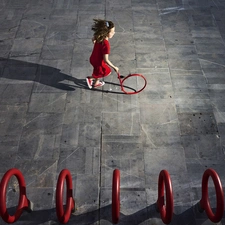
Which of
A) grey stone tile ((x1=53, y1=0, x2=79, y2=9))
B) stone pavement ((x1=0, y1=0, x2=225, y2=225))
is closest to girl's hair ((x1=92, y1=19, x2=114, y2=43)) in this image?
stone pavement ((x1=0, y1=0, x2=225, y2=225))

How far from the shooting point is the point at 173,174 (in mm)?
6586

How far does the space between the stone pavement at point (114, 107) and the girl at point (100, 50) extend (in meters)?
0.32

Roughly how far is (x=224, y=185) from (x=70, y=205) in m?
3.25

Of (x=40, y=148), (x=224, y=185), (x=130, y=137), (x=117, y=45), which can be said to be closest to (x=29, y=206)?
(x=40, y=148)

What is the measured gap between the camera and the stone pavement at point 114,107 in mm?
6348

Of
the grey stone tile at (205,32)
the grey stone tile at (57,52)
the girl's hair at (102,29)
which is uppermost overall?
the girl's hair at (102,29)

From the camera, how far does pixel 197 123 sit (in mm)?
7465

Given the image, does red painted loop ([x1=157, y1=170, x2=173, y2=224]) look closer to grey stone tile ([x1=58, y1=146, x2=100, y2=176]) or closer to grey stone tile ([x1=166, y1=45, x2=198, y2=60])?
grey stone tile ([x1=58, y1=146, x2=100, y2=176])

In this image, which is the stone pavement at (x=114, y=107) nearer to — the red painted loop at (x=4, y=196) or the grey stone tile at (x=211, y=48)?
the grey stone tile at (x=211, y=48)

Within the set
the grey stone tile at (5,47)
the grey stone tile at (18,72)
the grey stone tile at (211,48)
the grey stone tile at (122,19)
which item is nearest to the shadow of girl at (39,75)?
the grey stone tile at (18,72)

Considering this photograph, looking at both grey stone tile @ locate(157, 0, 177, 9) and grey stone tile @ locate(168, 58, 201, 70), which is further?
grey stone tile @ locate(157, 0, 177, 9)

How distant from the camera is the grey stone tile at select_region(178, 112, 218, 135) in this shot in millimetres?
7309

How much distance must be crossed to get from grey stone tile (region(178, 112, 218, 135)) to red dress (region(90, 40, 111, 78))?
7.19 ft

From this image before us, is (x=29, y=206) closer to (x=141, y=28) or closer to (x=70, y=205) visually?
(x=70, y=205)
